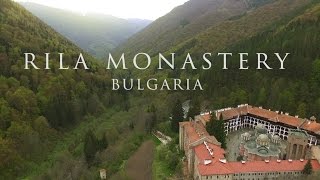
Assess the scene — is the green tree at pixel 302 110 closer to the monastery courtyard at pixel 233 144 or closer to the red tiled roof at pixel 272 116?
the red tiled roof at pixel 272 116

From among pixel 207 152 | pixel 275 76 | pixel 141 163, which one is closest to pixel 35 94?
pixel 141 163

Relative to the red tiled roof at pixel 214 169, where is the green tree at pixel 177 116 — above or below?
above

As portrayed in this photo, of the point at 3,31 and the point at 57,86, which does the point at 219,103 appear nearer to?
the point at 57,86

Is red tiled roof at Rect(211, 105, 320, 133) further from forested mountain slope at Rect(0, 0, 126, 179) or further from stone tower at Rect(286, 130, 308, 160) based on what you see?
forested mountain slope at Rect(0, 0, 126, 179)

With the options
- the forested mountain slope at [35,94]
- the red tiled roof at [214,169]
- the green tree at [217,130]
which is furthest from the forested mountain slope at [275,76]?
the red tiled roof at [214,169]

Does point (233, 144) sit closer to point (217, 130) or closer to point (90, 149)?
point (217, 130)

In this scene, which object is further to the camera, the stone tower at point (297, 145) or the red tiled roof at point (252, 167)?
the stone tower at point (297, 145)
